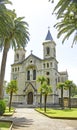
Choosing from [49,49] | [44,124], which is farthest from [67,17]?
[49,49]

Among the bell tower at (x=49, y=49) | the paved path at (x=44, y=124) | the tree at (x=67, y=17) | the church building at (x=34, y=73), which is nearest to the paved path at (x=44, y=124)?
the paved path at (x=44, y=124)

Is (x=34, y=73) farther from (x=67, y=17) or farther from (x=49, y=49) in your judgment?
(x=67, y=17)

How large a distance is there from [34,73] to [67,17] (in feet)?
154

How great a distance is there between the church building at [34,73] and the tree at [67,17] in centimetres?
3927

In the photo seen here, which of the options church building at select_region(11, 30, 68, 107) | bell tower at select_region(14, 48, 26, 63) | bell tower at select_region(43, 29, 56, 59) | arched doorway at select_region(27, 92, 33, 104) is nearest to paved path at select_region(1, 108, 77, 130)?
church building at select_region(11, 30, 68, 107)

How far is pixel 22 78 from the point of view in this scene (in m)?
70.5

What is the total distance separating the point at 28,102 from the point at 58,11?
49358 millimetres

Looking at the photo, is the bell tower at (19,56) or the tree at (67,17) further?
the bell tower at (19,56)

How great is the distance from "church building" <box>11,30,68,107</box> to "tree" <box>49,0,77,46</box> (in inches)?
1546

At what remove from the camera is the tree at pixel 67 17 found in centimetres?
1964

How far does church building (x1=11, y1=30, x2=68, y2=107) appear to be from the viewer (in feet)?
215

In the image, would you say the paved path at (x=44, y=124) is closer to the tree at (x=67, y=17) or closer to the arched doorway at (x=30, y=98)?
the tree at (x=67, y=17)

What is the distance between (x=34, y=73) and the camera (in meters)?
69.4

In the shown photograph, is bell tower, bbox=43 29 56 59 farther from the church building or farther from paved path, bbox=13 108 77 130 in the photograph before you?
paved path, bbox=13 108 77 130
